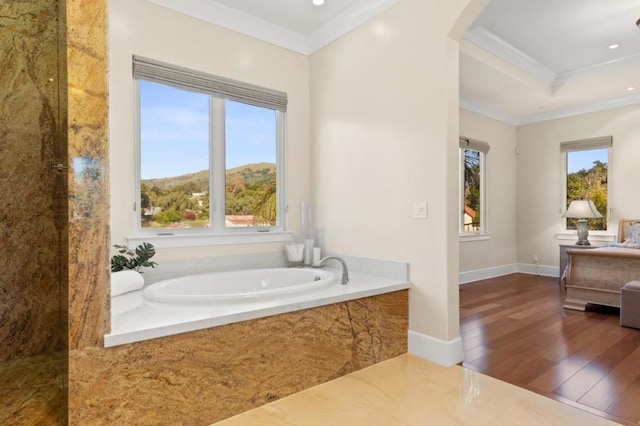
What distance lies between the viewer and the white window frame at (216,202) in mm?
2865

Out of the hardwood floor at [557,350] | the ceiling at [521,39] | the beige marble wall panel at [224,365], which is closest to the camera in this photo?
the beige marble wall panel at [224,365]

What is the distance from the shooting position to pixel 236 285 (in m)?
3.02

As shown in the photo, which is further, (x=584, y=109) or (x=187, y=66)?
(x=584, y=109)

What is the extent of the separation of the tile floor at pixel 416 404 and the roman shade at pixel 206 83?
8.18 ft

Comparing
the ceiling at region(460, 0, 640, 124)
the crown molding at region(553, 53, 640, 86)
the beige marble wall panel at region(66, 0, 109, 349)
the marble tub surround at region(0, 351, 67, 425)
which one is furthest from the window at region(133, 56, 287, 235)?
the crown molding at region(553, 53, 640, 86)

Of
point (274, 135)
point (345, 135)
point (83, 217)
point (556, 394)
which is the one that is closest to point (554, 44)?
point (345, 135)

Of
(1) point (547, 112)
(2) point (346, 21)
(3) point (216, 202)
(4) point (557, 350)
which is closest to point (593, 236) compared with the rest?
(1) point (547, 112)

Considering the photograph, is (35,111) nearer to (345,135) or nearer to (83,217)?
(83,217)

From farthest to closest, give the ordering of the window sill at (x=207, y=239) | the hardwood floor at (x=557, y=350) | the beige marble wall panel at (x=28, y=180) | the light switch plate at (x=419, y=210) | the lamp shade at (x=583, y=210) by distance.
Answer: the lamp shade at (x=583, y=210) → the window sill at (x=207, y=239) → the light switch plate at (x=419, y=210) → the beige marble wall panel at (x=28, y=180) → the hardwood floor at (x=557, y=350)

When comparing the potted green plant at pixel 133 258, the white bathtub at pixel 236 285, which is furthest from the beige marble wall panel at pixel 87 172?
the potted green plant at pixel 133 258

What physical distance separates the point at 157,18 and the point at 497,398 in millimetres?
→ 3568

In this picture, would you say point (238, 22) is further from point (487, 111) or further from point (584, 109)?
point (584, 109)

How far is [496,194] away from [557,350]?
143 inches

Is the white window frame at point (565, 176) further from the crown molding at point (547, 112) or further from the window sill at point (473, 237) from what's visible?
the window sill at point (473, 237)
